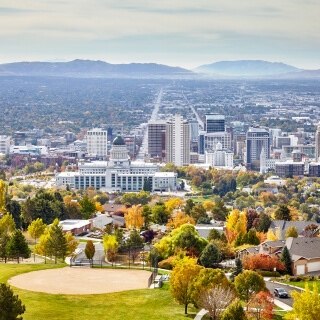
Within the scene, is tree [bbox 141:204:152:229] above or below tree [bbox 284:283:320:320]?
below

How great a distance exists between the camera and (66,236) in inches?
2071

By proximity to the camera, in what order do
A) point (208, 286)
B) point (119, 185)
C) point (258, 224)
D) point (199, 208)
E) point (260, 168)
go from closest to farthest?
point (208, 286), point (258, 224), point (199, 208), point (119, 185), point (260, 168)

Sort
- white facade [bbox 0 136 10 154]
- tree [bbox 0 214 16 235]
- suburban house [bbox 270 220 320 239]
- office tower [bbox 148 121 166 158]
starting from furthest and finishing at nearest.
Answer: white facade [bbox 0 136 10 154] < office tower [bbox 148 121 166 158] < suburban house [bbox 270 220 320 239] < tree [bbox 0 214 16 235]

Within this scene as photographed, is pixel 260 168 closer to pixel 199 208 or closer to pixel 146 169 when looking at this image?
pixel 146 169

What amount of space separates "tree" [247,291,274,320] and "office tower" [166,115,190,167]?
11554 centimetres

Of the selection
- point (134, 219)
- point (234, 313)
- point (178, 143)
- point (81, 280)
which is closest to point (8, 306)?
point (234, 313)

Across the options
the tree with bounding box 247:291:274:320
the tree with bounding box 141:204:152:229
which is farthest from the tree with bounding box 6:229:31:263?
the tree with bounding box 141:204:152:229

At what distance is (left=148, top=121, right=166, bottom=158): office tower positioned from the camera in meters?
162

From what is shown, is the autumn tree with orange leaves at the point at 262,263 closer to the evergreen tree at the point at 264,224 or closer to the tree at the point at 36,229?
the tree at the point at 36,229

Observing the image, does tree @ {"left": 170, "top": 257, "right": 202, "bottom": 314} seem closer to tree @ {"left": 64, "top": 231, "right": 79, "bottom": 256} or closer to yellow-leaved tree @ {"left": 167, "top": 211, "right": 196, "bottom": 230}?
tree @ {"left": 64, "top": 231, "right": 79, "bottom": 256}

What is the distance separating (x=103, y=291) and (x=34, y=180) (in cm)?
7641

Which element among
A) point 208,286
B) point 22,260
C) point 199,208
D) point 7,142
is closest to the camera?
point 208,286

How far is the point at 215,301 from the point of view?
36.6m

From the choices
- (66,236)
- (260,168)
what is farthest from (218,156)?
(66,236)
